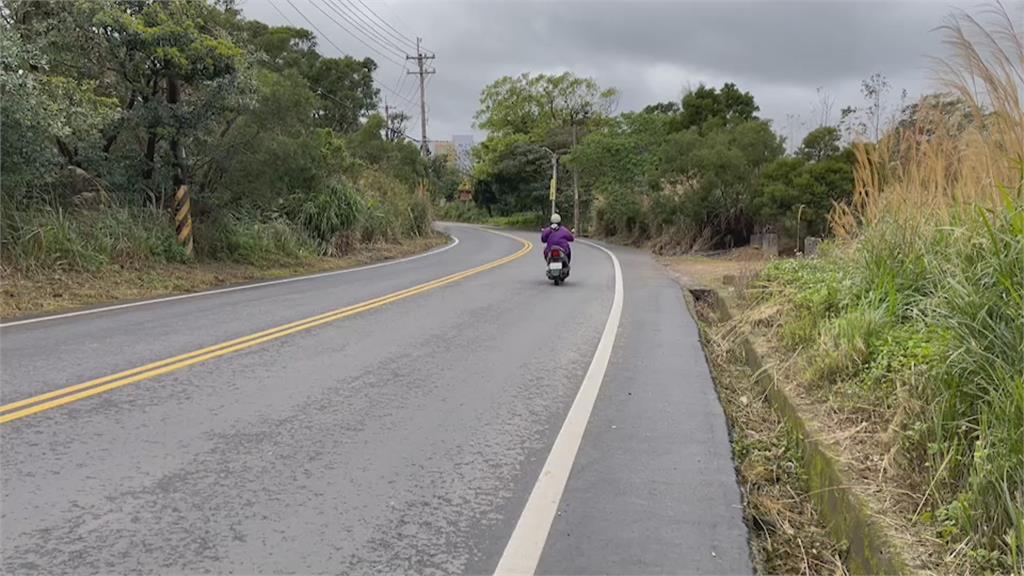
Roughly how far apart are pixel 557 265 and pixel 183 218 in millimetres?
7928

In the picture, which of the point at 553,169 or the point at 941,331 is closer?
the point at 941,331

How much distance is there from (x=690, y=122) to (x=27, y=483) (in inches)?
1325

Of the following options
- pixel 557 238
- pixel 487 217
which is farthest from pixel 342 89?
pixel 557 238

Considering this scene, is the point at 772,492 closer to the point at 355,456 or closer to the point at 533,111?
the point at 355,456

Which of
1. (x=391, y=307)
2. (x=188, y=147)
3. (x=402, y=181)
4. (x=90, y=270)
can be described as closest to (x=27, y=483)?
(x=391, y=307)

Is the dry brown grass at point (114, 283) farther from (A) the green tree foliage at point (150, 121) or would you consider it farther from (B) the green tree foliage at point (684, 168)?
(B) the green tree foliage at point (684, 168)

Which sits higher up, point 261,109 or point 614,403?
point 261,109

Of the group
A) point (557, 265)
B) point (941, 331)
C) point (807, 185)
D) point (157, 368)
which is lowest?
point (157, 368)

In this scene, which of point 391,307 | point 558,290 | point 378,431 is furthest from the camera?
point 558,290

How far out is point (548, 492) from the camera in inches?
150

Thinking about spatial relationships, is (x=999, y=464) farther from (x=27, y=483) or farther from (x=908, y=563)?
(x=27, y=483)

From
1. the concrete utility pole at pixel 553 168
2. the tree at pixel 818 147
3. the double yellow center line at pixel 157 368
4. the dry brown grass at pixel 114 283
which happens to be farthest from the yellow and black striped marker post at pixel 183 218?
the concrete utility pole at pixel 553 168

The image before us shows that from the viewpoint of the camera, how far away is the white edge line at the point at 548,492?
3.10 meters

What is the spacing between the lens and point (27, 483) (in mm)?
3748
